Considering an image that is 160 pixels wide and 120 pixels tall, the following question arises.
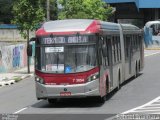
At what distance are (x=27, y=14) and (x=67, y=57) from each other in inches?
694

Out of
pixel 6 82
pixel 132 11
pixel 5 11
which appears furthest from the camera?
pixel 5 11

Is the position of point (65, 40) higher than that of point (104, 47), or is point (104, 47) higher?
point (65, 40)

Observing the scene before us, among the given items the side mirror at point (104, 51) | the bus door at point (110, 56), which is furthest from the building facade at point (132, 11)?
the side mirror at point (104, 51)

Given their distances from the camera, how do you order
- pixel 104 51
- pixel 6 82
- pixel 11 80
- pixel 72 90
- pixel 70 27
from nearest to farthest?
pixel 72 90 < pixel 70 27 < pixel 104 51 < pixel 6 82 < pixel 11 80

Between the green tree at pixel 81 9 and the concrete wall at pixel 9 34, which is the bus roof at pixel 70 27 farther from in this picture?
the concrete wall at pixel 9 34

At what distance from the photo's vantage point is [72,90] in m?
18.2

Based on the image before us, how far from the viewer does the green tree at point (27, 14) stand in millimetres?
35406

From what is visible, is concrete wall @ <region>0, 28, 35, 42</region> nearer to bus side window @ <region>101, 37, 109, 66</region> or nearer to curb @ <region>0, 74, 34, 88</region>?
curb @ <region>0, 74, 34, 88</region>

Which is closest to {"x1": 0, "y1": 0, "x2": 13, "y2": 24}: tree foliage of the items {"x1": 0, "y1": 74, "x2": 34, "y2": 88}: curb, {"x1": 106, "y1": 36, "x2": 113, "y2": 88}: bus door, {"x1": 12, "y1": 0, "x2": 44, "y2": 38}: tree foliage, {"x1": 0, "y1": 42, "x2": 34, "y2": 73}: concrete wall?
{"x1": 0, "y1": 42, "x2": 34, "y2": 73}: concrete wall

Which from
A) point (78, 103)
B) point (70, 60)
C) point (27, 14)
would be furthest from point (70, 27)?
point (27, 14)

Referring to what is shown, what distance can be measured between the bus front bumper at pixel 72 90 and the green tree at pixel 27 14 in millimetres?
17296

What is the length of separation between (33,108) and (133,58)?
10.7 meters

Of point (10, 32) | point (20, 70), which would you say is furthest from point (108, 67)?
point (10, 32)

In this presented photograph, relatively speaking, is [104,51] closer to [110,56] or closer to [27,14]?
[110,56]
